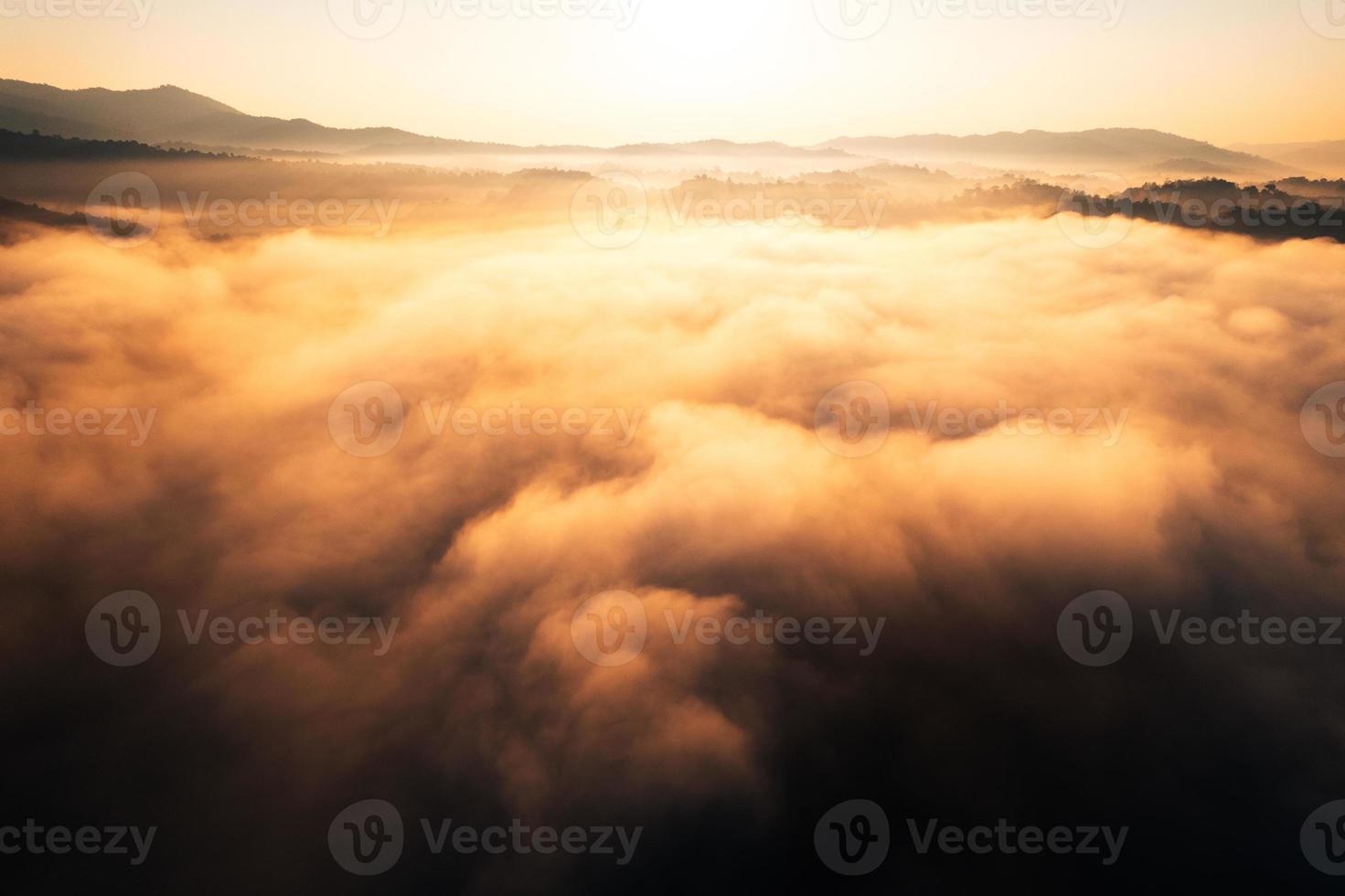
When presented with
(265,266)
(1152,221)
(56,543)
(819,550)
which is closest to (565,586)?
(819,550)

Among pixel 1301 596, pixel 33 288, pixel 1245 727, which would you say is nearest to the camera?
pixel 1245 727

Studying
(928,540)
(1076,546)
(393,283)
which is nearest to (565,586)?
(928,540)

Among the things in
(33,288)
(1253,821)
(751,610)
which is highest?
(33,288)

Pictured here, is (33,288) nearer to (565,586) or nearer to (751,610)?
(565,586)

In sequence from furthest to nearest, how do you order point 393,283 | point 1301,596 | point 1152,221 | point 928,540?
1. point 1152,221
2. point 393,283
3. point 928,540
4. point 1301,596

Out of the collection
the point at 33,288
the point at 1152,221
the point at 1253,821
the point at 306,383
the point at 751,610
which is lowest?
the point at 1253,821

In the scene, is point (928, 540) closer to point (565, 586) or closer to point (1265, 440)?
point (565, 586)

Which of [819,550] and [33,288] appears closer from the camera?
[819,550]

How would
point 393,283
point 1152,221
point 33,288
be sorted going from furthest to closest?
point 1152,221
point 393,283
point 33,288

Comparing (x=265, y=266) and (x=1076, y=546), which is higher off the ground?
(x=265, y=266)

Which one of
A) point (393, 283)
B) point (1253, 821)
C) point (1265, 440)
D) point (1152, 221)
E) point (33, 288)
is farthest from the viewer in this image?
point (1152, 221)

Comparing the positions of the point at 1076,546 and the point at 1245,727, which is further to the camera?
the point at 1076,546
